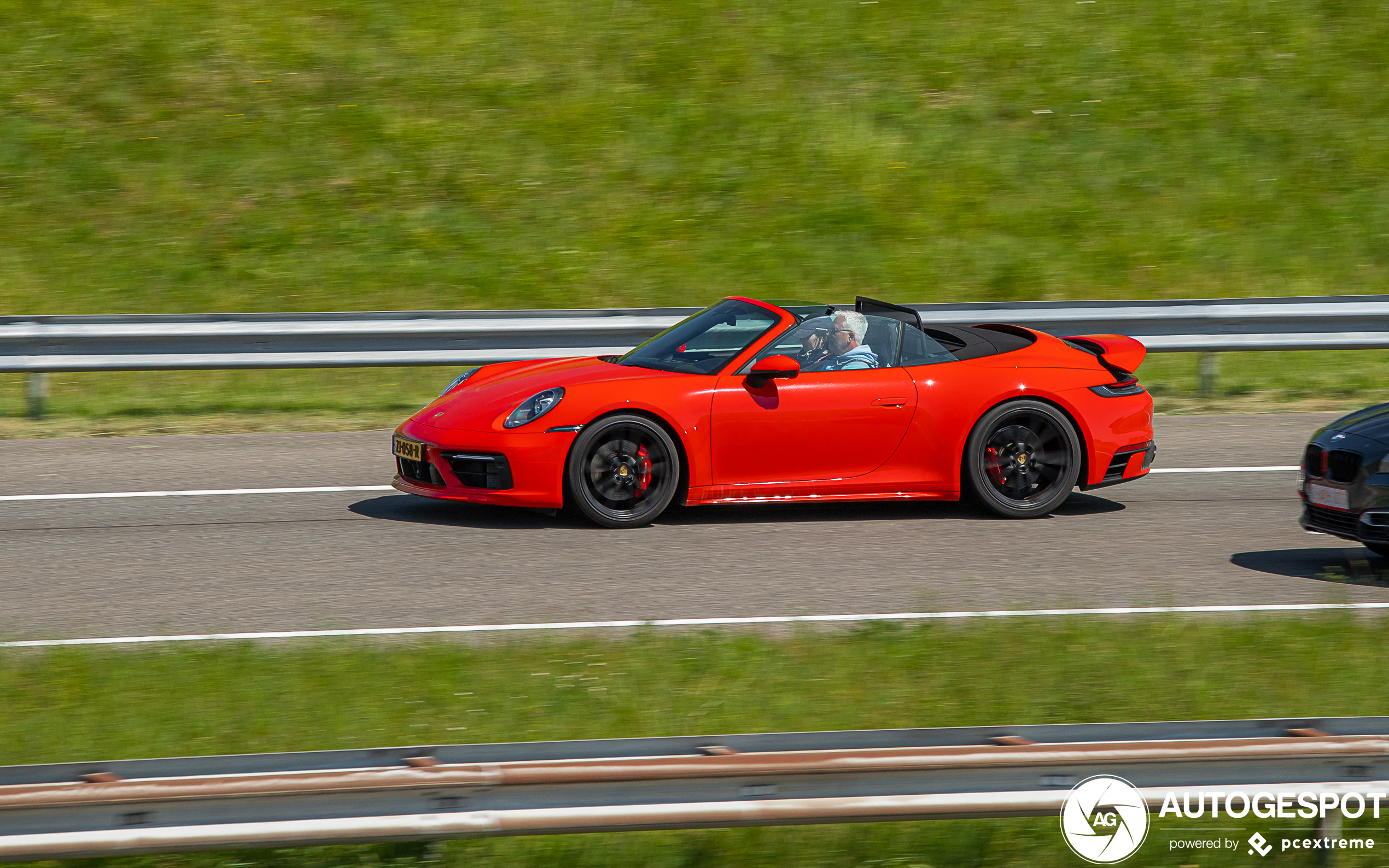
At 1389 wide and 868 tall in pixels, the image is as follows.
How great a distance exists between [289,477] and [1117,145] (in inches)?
473

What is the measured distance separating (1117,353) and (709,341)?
102 inches

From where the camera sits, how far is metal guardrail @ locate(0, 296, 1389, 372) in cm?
1169

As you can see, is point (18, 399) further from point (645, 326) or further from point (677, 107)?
point (677, 107)

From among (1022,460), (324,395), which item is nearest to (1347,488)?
(1022,460)

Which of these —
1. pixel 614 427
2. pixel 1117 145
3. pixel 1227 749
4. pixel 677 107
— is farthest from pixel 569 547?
pixel 1117 145

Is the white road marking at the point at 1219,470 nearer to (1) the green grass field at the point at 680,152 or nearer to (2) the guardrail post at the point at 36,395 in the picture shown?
(1) the green grass field at the point at 680,152

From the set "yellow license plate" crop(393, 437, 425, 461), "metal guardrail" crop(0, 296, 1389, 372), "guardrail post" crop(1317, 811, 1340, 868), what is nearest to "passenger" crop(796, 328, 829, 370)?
"yellow license plate" crop(393, 437, 425, 461)

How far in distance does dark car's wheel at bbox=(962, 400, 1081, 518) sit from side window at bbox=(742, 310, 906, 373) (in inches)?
27.8

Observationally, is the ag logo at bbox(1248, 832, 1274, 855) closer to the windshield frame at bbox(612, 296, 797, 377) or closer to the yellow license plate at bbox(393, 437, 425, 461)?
the windshield frame at bbox(612, 296, 797, 377)

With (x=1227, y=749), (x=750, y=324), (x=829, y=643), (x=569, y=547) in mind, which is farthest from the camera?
(x=750, y=324)

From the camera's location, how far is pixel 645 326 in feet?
39.9

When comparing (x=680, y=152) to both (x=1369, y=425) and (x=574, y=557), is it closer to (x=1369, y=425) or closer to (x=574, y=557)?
(x=574, y=557)
